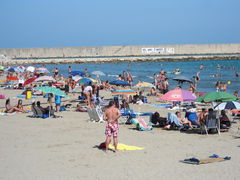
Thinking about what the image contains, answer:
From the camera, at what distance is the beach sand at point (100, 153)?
6.87 m

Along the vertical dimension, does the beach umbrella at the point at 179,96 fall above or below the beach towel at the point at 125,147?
above

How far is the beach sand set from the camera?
22.5ft

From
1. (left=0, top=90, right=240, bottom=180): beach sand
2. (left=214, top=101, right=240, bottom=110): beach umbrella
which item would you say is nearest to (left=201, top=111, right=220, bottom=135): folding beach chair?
(left=0, top=90, right=240, bottom=180): beach sand

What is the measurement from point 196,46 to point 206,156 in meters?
89.0

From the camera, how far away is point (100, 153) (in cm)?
825

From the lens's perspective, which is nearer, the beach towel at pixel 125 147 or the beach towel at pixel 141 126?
the beach towel at pixel 125 147

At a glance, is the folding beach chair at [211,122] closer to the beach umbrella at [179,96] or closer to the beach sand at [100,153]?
the beach sand at [100,153]

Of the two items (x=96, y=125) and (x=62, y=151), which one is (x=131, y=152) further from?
(x=96, y=125)

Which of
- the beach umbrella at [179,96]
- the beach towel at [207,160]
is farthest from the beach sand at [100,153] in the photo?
the beach umbrella at [179,96]

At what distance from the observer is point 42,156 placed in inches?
314

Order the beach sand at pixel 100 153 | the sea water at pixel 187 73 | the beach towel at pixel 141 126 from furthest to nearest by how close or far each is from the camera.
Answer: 1. the sea water at pixel 187 73
2. the beach towel at pixel 141 126
3. the beach sand at pixel 100 153

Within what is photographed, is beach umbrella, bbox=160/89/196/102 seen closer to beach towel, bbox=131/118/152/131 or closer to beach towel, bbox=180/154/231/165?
beach towel, bbox=131/118/152/131

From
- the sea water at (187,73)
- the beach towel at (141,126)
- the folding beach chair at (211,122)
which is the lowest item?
the beach towel at (141,126)

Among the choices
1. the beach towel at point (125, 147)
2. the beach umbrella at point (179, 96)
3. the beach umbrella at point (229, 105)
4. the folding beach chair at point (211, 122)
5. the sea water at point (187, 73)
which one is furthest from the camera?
the sea water at point (187, 73)
